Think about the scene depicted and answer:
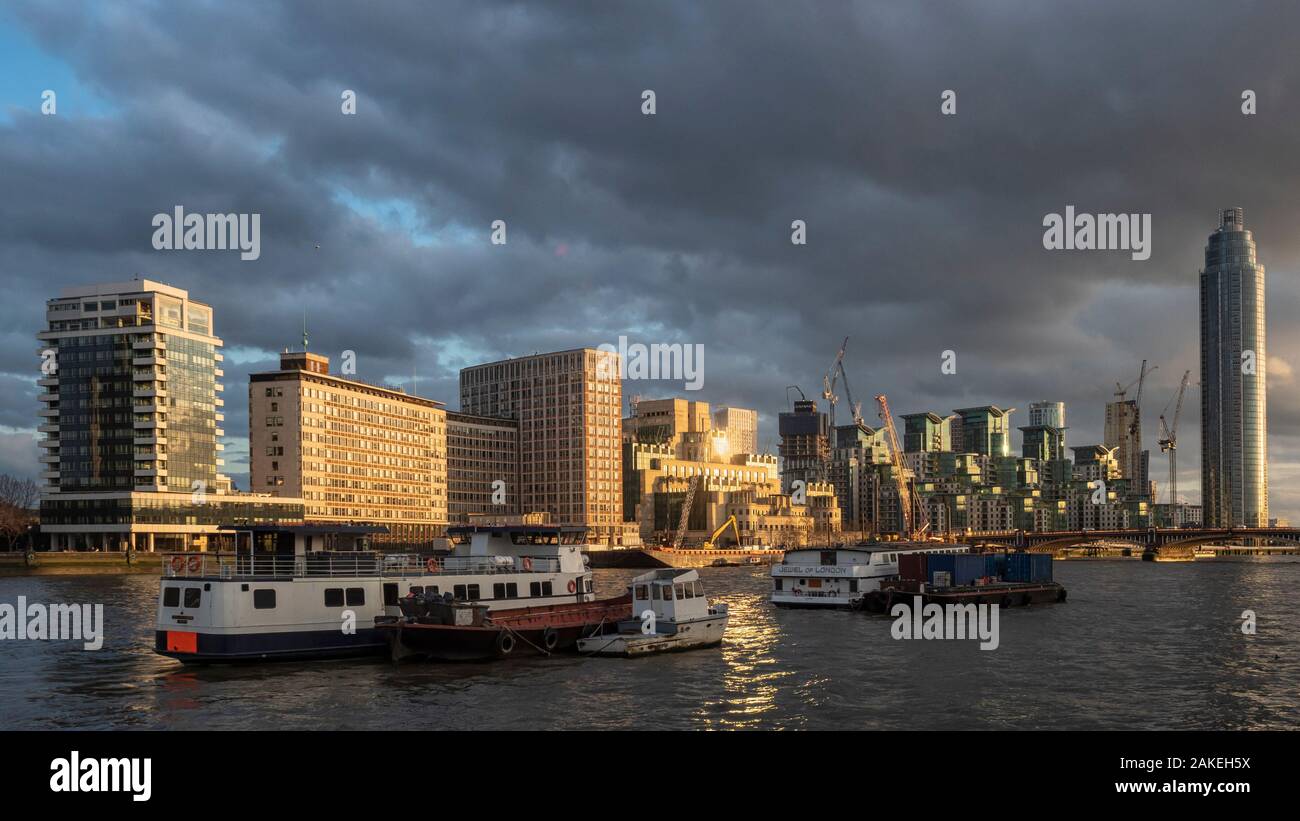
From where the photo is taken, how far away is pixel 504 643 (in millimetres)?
58000

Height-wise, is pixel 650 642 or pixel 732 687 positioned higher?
pixel 650 642

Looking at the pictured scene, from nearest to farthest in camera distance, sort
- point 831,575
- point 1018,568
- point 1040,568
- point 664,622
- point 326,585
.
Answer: point 326,585 → point 664,622 → point 831,575 → point 1018,568 → point 1040,568

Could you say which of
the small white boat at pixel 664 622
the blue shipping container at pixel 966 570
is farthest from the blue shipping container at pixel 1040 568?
the small white boat at pixel 664 622

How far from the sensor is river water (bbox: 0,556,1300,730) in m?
41.7

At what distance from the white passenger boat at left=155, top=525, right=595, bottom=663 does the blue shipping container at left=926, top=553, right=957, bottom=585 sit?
38843mm

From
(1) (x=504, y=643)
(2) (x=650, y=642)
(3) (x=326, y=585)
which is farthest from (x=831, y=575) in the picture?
(3) (x=326, y=585)

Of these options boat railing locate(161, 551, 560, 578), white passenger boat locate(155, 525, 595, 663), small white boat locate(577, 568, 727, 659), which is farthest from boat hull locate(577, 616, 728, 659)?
boat railing locate(161, 551, 560, 578)

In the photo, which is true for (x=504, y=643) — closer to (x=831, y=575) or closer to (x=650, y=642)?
(x=650, y=642)

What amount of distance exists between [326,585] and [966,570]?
211 ft

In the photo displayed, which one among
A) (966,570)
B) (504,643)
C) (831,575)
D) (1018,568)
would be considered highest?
(504,643)

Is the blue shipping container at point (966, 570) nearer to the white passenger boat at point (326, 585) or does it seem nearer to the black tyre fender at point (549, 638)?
the white passenger boat at point (326, 585)

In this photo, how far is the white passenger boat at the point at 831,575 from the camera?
330 feet

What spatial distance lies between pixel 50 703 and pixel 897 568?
256 ft

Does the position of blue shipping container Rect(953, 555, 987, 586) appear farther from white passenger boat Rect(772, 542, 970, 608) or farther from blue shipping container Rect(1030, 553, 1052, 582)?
blue shipping container Rect(1030, 553, 1052, 582)
